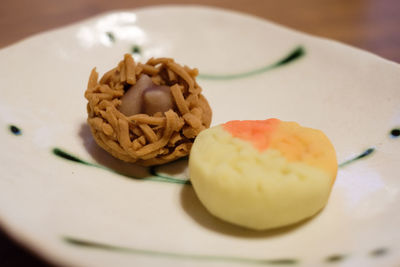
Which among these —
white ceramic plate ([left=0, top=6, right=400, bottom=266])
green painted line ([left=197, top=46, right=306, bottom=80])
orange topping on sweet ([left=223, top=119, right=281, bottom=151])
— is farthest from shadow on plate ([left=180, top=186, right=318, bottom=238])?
green painted line ([left=197, top=46, right=306, bottom=80])

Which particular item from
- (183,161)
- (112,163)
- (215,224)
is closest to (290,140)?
(215,224)

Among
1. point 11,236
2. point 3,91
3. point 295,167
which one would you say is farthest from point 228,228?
point 3,91

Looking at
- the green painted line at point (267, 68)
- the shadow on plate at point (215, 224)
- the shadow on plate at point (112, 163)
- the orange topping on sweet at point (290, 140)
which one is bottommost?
the shadow on plate at point (215, 224)

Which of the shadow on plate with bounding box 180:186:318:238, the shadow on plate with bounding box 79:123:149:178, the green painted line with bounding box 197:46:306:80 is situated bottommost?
the shadow on plate with bounding box 180:186:318:238

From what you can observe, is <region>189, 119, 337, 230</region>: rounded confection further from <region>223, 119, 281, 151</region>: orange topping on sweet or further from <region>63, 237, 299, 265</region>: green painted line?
<region>63, 237, 299, 265</region>: green painted line

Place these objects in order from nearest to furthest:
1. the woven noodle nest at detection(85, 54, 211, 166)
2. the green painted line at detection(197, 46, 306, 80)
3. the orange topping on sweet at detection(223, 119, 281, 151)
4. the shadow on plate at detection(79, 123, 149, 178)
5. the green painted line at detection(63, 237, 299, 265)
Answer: the green painted line at detection(63, 237, 299, 265) → the orange topping on sweet at detection(223, 119, 281, 151) → the woven noodle nest at detection(85, 54, 211, 166) → the shadow on plate at detection(79, 123, 149, 178) → the green painted line at detection(197, 46, 306, 80)

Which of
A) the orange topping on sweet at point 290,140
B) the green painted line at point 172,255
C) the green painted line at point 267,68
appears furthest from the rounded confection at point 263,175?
the green painted line at point 267,68

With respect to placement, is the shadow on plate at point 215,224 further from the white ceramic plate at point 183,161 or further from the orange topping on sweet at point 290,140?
the orange topping on sweet at point 290,140
